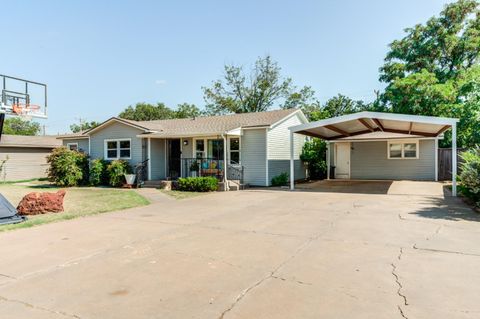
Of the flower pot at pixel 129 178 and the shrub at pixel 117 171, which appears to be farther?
the shrub at pixel 117 171

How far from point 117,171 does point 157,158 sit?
218 cm

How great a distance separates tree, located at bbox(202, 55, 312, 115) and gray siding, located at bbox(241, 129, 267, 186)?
21.1 m

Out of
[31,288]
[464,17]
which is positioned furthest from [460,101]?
[31,288]

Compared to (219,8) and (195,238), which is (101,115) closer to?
(219,8)

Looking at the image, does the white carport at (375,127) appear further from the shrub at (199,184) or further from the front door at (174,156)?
the front door at (174,156)

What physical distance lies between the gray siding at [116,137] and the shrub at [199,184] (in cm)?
392

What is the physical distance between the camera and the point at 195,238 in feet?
20.0

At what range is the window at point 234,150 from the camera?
53.0 feet

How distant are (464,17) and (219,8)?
1856 cm

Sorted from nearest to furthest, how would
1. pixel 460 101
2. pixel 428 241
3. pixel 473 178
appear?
pixel 428 241, pixel 473 178, pixel 460 101

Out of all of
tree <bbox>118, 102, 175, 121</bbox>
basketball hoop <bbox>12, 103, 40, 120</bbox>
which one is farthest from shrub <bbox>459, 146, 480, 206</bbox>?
tree <bbox>118, 102, 175, 121</bbox>

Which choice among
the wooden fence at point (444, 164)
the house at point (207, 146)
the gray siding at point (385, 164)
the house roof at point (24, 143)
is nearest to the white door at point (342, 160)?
the gray siding at point (385, 164)

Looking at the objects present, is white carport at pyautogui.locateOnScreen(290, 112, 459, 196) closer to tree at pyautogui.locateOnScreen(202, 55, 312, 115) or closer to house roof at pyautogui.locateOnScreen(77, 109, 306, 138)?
house roof at pyautogui.locateOnScreen(77, 109, 306, 138)

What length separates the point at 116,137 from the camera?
58.2 ft
